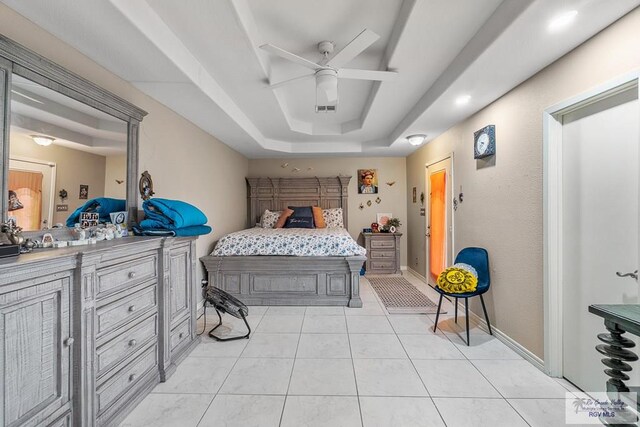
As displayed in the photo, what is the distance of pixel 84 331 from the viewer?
1.39 m

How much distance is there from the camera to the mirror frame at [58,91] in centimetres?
141

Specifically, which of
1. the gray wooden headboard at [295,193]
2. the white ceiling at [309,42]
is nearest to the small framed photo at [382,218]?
Answer: the gray wooden headboard at [295,193]

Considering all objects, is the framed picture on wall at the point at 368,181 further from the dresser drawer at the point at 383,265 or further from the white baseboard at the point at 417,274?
the white baseboard at the point at 417,274

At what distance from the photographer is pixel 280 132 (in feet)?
14.9

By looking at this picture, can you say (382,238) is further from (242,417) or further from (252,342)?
(242,417)

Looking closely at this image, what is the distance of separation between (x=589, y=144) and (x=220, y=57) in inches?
110

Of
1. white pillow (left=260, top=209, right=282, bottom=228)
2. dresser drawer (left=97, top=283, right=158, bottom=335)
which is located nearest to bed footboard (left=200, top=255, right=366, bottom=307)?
dresser drawer (left=97, top=283, right=158, bottom=335)

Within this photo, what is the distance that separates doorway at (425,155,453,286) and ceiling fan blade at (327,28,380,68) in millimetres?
2252

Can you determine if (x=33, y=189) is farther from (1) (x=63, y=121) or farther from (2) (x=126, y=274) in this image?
(2) (x=126, y=274)

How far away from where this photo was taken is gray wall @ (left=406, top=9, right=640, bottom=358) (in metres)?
1.70

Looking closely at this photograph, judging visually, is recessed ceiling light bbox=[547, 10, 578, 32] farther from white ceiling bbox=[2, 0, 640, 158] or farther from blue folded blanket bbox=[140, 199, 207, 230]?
blue folded blanket bbox=[140, 199, 207, 230]

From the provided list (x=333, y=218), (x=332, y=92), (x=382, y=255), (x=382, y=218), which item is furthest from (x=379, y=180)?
(x=332, y=92)

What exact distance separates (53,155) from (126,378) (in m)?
1.43

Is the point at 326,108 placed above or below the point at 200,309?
above
